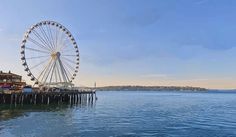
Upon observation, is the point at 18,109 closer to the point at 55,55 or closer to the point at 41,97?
the point at 41,97

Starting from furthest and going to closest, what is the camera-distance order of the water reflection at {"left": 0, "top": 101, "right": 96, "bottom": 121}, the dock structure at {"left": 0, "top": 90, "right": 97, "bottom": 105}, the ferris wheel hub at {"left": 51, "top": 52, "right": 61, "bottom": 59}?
the ferris wheel hub at {"left": 51, "top": 52, "right": 61, "bottom": 59}
the dock structure at {"left": 0, "top": 90, "right": 97, "bottom": 105}
the water reflection at {"left": 0, "top": 101, "right": 96, "bottom": 121}

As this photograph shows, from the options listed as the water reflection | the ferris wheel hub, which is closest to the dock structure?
the water reflection

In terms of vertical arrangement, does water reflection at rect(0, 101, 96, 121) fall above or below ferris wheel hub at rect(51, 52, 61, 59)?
below

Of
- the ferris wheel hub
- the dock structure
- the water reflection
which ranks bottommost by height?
the water reflection

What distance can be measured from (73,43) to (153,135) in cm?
5376

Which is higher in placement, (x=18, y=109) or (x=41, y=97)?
(x=41, y=97)

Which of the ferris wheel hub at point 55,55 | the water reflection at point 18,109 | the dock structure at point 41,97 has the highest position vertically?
the ferris wheel hub at point 55,55

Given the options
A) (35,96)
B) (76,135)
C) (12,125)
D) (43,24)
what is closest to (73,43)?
(43,24)

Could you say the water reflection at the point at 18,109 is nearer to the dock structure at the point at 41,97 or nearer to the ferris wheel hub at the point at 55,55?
the dock structure at the point at 41,97

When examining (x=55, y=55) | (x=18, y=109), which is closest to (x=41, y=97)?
(x=55, y=55)

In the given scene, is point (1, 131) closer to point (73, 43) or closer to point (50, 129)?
point (50, 129)

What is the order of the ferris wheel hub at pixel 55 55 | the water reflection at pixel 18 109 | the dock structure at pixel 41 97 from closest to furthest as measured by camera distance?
the water reflection at pixel 18 109
the dock structure at pixel 41 97
the ferris wheel hub at pixel 55 55

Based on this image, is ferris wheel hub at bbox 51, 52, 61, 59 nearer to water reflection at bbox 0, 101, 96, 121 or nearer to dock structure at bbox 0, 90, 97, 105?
dock structure at bbox 0, 90, 97, 105

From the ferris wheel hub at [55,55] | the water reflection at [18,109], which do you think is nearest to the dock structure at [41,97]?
the water reflection at [18,109]
